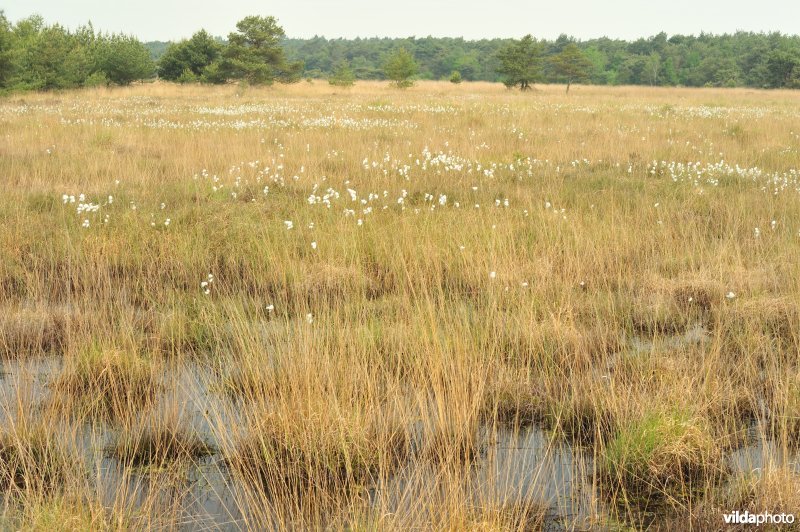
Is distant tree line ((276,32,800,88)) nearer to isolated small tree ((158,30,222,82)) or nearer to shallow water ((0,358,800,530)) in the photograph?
isolated small tree ((158,30,222,82))

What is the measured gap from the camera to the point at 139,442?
10.6 ft

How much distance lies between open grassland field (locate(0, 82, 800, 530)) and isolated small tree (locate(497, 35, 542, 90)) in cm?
4046

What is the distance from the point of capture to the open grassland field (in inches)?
112

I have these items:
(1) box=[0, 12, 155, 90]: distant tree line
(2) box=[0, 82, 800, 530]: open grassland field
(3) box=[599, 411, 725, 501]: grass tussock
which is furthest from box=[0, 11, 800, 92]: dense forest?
(3) box=[599, 411, 725, 501]: grass tussock

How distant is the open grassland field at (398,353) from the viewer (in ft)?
9.31

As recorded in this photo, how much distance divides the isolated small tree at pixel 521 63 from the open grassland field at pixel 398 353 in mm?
40462

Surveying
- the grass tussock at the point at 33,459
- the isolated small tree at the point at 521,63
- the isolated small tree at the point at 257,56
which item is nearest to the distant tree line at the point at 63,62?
the isolated small tree at the point at 257,56

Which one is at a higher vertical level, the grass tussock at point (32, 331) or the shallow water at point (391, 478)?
the grass tussock at point (32, 331)

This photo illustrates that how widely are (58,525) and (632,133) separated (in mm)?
14920

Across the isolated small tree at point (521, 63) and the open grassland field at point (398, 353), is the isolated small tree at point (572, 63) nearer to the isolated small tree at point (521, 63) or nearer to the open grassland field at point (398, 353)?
the isolated small tree at point (521, 63)

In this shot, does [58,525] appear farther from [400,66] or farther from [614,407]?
[400,66]

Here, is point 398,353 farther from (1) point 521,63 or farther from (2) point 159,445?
(1) point 521,63

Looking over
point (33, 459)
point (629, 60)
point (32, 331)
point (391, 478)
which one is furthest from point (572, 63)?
point (33, 459)

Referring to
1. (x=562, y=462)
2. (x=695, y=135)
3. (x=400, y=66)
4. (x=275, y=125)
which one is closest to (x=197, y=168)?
(x=275, y=125)
